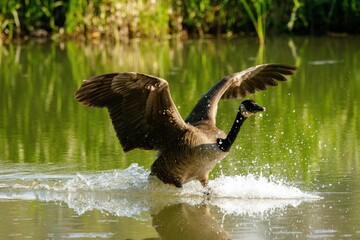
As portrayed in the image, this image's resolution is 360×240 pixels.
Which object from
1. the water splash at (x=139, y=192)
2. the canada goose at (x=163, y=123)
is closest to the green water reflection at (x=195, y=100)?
the water splash at (x=139, y=192)

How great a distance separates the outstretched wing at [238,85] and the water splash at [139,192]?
61 cm

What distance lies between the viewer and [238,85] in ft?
31.4

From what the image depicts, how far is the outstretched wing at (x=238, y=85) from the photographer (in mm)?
8969

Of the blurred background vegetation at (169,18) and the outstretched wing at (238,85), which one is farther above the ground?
the outstretched wing at (238,85)

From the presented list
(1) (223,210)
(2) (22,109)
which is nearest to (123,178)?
(1) (223,210)

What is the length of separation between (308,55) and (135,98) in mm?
9085

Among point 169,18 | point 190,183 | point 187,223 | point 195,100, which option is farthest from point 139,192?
point 169,18

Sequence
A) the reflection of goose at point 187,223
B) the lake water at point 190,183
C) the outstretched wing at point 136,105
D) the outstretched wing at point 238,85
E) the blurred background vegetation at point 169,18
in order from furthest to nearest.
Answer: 1. the blurred background vegetation at point 169,18
2. the outstretched wing at point 238,85
3. the outstretched wing at point 136,105
4. the lake water at point 190,183
5. the reflection of goose at point 187,223

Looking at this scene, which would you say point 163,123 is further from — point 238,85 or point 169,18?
point 169,18

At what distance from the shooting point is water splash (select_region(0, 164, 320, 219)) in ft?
26.2

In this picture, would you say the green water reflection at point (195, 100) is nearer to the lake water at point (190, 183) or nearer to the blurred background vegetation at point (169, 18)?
the lake water at point (190, 183)

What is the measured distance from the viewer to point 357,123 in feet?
36.7

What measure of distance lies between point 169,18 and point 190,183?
12086 millimetres

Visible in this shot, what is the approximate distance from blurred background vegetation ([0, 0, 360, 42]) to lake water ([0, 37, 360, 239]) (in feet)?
12.1
